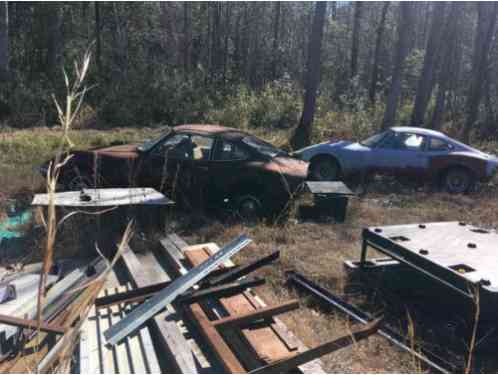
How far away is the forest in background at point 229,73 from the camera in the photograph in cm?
1475

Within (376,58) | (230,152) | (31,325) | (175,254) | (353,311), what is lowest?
(353,311)

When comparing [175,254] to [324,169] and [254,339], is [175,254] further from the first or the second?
[324,169]

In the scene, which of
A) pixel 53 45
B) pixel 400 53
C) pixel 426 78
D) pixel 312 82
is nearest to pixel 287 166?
pixel 312 82

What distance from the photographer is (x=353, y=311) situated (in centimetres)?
423

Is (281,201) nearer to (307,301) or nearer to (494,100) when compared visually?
(307,301)

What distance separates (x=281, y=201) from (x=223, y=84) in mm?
16380

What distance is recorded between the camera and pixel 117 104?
57.9ft

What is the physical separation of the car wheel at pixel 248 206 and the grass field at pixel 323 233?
298 mm

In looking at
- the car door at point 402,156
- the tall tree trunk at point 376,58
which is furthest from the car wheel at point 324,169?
the tall tree trunk at point 376,58

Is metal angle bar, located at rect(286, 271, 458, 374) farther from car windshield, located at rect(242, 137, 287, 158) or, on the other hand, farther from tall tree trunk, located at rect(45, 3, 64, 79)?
tall tree trunk, located at rect(45, 3, 64, 79)

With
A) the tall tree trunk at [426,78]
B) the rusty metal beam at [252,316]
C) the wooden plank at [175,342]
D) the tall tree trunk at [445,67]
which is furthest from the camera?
the tall tree trunk at [445,67]

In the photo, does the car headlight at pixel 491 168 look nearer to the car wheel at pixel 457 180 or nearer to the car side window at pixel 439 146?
the car wheel at pixel 457 180

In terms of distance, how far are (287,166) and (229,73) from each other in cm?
2420

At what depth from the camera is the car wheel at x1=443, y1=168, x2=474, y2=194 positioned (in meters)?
9.56
